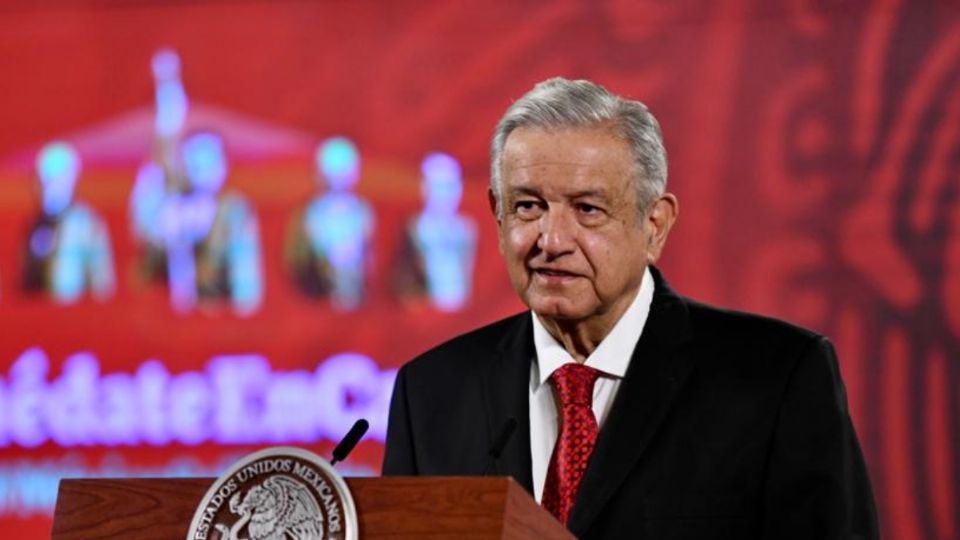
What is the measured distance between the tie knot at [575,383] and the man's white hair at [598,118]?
247mm

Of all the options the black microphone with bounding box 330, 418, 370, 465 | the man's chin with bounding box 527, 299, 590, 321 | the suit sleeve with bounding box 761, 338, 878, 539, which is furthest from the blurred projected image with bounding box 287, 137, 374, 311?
the black microphone with bounding box 330, 418, 370, 465

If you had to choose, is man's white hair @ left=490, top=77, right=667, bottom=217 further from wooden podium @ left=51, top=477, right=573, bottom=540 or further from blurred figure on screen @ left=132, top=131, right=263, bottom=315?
blurred figure on screen @ left=132, top=131, right=263, bottom=315

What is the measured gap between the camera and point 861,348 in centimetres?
353

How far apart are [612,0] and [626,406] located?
1.71 meters

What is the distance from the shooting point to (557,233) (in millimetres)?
2240

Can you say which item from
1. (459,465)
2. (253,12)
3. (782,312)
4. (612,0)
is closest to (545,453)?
(459,465)

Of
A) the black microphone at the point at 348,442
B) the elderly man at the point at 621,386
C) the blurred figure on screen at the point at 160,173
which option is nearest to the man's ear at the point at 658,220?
the elderly man at the point at 621,386

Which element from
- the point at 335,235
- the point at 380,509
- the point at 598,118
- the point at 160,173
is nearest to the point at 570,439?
the point at 598,118

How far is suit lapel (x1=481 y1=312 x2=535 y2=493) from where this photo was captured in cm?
225

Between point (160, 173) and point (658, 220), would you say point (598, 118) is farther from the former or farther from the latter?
point (160, 173)

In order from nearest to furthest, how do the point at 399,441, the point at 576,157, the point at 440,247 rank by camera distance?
the point at 576,157 → the point at 399,441 → the point at 440,247

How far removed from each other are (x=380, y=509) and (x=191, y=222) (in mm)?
2205

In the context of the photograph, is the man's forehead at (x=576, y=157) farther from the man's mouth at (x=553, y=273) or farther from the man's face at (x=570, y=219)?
the man's mouth at (x=553, y=273)

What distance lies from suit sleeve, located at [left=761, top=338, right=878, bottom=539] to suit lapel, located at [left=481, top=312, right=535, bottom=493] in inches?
13.3
